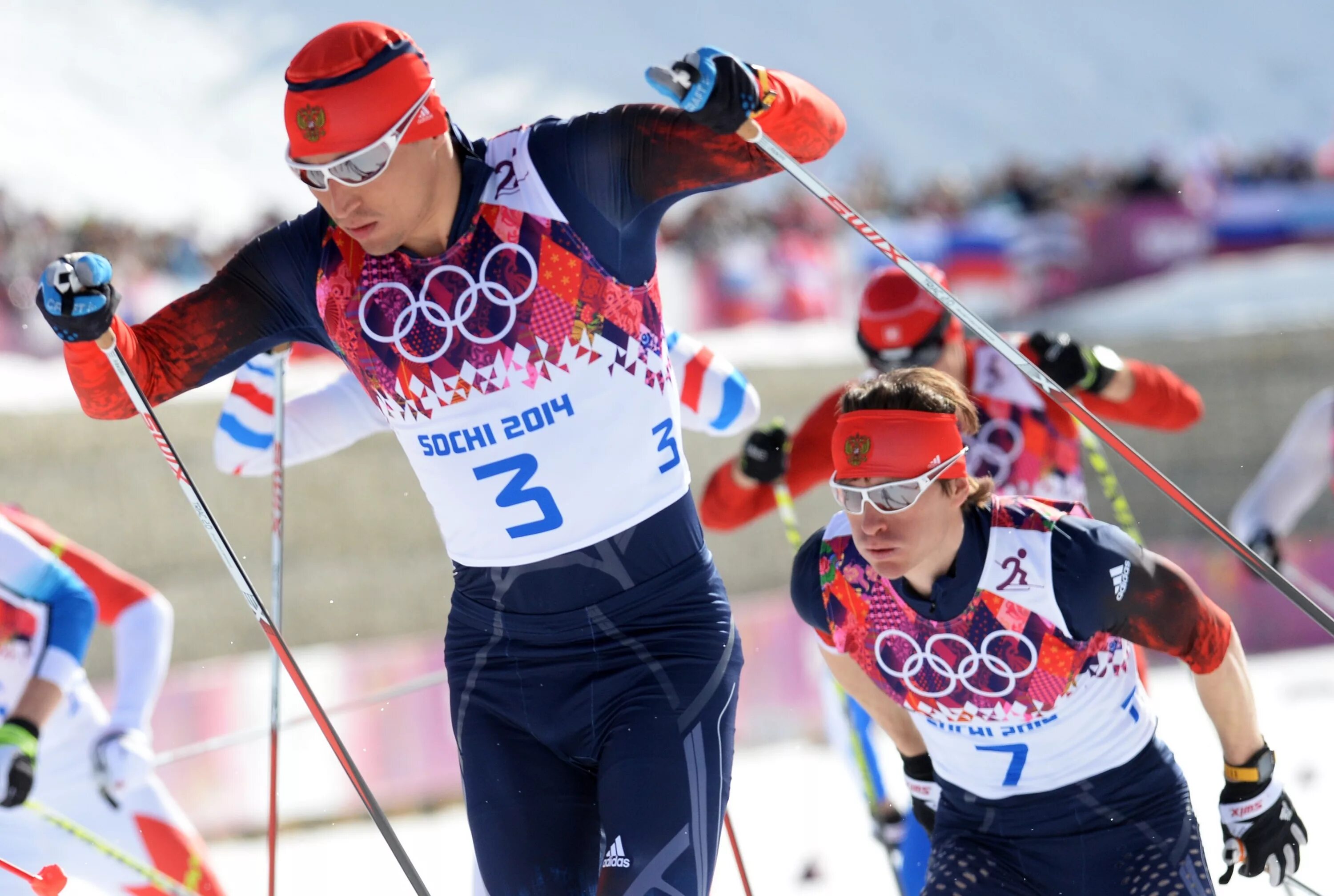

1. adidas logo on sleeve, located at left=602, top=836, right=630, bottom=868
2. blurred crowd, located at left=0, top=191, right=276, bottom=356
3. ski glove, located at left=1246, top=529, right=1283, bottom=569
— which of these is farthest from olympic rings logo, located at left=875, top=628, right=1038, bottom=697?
blurred crowd, located at left=0, top=191, right=276, bottom=356

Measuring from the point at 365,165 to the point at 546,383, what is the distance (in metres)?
0.48

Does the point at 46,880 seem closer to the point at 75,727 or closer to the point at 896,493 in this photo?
the point at 75,727

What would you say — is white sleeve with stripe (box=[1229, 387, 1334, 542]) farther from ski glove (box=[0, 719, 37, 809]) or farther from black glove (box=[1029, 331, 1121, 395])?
ski glove (box=[0, 719, 37, 809])

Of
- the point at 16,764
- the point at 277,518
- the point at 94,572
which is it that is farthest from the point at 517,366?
the point at 94,572

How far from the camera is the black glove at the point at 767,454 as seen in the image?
184 inches

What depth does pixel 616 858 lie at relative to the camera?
2.59m

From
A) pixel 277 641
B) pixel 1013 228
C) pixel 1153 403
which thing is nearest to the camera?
pixel 277 641

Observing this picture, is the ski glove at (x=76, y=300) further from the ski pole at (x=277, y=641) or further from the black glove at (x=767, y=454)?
the black glove at (x=767, y=454)

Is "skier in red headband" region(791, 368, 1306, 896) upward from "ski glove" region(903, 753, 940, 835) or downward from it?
upward

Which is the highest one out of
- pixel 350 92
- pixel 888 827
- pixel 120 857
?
pixel 350 92

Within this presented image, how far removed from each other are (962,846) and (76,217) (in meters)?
10.9

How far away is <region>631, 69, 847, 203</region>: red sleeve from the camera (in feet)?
8.82

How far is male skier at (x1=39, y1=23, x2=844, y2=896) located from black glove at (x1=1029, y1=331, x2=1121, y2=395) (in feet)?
6.12

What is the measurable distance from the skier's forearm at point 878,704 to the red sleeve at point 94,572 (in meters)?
2.30
